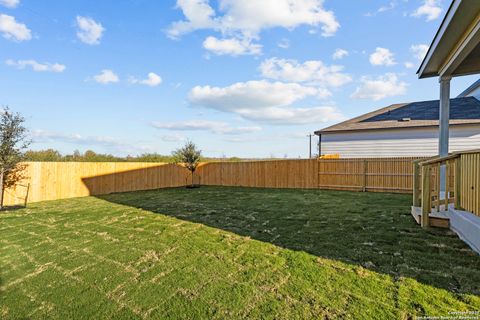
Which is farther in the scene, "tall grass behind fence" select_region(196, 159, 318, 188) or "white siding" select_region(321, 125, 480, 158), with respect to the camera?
"tall grass behind fence" select_region(196, 159, 318, 188)

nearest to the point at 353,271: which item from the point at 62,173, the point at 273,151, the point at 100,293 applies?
the point at 100,293

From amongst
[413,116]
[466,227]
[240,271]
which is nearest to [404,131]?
[413,116]

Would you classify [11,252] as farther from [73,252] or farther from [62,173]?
[62,173]

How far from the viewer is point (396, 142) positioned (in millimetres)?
12914

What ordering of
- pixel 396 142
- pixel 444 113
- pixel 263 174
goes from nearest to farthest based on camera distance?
1. pixel 444 113
2. pixel 396 142
3. pixel 263 174

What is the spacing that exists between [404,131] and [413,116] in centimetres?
117

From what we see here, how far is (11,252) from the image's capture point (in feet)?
12.8

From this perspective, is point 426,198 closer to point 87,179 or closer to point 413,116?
point 413,116

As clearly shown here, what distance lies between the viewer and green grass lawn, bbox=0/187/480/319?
2.17 meters

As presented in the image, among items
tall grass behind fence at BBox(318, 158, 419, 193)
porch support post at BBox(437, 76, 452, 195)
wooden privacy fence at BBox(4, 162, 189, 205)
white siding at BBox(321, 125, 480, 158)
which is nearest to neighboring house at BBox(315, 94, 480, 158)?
white siding at BBox(321, 125, 480, 158)

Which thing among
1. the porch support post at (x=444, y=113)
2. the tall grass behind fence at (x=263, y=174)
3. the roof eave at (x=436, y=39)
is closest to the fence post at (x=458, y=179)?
the porch support post at (x=444, y=113)

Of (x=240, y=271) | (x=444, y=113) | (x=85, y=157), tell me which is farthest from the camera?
(x=85, y=157)

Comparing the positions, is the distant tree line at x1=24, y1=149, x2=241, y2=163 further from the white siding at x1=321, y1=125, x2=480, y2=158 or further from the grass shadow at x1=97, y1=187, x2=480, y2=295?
the grass shadow at x1=97, y1=187, x2=480, y2=295

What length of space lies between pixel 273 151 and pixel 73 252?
20.7m
